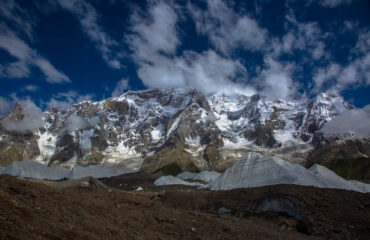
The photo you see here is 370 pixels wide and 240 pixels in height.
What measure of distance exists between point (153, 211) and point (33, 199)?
9.93 metres

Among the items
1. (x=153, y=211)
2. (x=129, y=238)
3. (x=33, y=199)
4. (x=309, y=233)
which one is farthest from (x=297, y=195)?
(x=33, y=199)

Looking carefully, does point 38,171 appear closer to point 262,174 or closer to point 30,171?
point 30,171

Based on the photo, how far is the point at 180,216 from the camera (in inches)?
939

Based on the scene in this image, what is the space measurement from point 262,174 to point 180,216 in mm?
25598

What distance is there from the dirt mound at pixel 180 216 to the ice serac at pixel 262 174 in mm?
9969

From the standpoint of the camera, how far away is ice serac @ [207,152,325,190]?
41281 mm

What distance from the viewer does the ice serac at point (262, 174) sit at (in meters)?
41.3

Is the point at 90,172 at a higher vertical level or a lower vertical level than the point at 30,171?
higher

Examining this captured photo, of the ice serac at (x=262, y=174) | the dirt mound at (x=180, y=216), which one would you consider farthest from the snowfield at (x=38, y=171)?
the dirt mound at (x=180, y=216)

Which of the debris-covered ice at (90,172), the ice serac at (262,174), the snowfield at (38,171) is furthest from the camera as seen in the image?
the debris-covered ice at (90,172)

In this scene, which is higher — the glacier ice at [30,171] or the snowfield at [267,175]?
the snowfield at [267,175]

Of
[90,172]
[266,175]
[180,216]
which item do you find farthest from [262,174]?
[90,172]

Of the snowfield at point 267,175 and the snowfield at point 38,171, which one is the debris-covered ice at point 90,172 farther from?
the snowfield at point 267,175

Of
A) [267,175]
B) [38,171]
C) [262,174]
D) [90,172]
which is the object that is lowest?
[38,171]
